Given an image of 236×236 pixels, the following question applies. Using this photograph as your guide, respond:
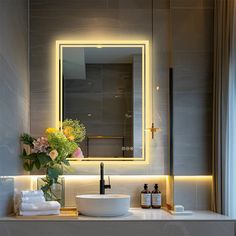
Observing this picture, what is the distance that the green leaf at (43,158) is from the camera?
9.69ft

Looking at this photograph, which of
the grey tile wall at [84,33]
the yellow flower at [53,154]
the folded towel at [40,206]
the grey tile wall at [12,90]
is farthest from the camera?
the grey tile wall at [84,33]

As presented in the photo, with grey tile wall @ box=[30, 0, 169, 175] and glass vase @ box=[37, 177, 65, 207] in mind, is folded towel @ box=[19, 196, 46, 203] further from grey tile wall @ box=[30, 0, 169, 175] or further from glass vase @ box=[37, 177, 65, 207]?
grey tile wall @ box=[30, 0, 169, 175]

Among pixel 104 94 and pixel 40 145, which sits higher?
pixel 104 94

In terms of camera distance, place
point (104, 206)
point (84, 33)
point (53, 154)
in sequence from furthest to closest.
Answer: point (84, 33)
point (53, 154)
point (104, 206)

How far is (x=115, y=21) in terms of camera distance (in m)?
3.22

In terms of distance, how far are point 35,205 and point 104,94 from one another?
1.00m

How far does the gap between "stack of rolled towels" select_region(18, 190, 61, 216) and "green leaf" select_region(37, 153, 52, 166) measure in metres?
0.26

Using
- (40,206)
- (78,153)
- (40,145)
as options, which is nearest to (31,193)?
(40,206)

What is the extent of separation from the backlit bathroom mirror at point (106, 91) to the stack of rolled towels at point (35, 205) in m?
0.57

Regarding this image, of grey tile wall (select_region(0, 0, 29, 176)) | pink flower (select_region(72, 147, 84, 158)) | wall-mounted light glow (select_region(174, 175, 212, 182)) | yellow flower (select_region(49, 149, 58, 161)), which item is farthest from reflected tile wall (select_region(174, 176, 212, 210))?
grey tile wall (select_region(0, 0, 29, 176))

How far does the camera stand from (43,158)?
2.96 metres

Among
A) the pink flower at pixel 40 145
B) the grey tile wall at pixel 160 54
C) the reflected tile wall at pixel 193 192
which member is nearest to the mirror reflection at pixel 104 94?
the grey tile wall at pixel 160 54

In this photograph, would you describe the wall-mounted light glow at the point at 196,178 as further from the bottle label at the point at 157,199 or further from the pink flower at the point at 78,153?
the pink flower at the point at 78,153

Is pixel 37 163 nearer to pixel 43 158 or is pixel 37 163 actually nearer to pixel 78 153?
pixel 43 158
